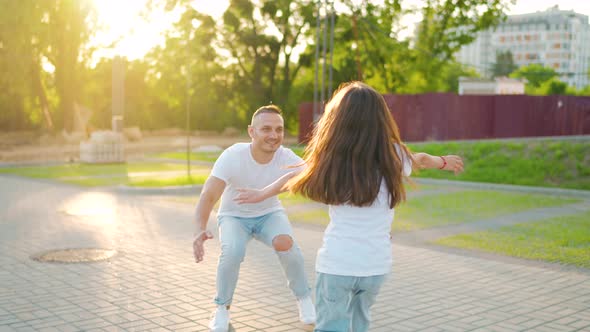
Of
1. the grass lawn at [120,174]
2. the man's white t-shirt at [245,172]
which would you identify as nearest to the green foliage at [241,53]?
the grass lawn at [120,174]

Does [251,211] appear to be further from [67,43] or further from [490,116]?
[67,43]

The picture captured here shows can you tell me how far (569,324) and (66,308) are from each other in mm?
4128

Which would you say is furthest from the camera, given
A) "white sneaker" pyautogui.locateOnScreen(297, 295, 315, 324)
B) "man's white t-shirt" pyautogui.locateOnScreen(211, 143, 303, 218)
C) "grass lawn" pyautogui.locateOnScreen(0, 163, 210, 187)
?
"grass lawn" pyautogui.locateOnScreen(0, 163, 210, 187)

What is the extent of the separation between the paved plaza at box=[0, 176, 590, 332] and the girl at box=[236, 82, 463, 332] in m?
2.14

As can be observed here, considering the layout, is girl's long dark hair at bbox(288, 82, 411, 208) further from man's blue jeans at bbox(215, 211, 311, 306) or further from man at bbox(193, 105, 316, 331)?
man's blue jeans at bbox(215, 211, 311, 306)

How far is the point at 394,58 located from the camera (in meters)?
47.4

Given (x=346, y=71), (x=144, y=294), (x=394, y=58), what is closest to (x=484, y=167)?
(x=144, y=294)

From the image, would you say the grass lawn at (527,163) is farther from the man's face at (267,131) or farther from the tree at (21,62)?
the tree at (21,62)

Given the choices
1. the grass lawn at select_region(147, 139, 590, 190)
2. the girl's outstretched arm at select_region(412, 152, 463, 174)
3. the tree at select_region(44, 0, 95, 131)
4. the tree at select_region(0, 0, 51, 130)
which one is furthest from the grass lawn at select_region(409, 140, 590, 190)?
the tree at select_region(0, 0, 51, 130)

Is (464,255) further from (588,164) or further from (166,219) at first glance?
(588,164)

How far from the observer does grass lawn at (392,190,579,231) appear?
37.3 feet

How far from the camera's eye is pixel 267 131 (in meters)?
4.94

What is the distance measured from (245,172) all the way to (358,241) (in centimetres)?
187

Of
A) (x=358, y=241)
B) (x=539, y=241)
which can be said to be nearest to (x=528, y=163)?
(x=539, y=241)
